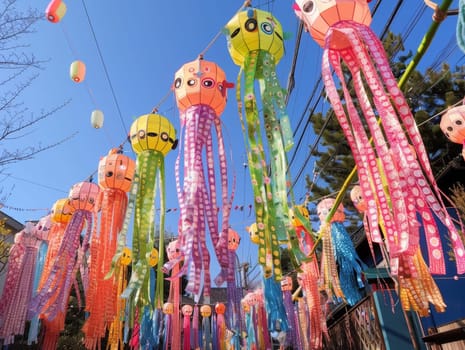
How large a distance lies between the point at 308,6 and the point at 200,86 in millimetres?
1337

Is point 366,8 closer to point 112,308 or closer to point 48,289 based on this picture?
point 112,308

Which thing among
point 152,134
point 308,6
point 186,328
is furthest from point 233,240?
point 308,6

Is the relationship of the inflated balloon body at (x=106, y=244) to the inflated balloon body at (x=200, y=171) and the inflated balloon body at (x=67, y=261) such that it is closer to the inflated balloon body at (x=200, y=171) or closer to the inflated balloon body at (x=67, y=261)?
the inflated balloon body at (x=67, y=261)

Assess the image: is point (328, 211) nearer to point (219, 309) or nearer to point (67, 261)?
point (67, 261)

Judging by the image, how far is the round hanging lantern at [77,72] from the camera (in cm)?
471

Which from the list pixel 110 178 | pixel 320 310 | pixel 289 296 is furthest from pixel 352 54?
pixel 289 296

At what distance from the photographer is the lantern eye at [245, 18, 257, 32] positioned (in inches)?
127

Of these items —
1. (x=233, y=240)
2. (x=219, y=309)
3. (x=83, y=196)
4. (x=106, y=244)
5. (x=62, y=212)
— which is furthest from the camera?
(x=219, y=309)

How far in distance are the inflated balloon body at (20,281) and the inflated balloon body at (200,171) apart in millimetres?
4368

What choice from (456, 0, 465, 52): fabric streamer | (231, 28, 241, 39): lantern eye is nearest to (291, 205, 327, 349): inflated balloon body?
(231, 28, 241, 39): lantern eye

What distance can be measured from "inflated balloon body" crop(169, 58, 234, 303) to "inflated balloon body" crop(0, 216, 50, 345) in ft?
14.3

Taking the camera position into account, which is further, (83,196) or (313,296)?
(313,296)

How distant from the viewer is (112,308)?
4.49 m

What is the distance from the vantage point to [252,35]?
10.6 feet
